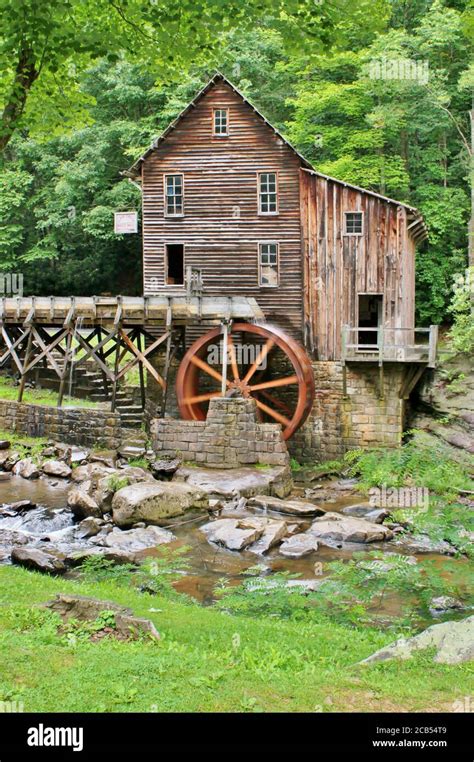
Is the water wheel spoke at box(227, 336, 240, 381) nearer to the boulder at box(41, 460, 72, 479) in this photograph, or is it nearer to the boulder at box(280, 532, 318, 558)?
the boulder at box(41, 460, 72, 479)

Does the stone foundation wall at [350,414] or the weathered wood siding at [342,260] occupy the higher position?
the weathered wood siding at [342,260]

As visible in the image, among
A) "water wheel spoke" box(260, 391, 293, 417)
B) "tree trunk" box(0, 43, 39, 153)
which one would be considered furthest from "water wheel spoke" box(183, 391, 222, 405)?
"tree trunk" box(0, 43, 39, 153)

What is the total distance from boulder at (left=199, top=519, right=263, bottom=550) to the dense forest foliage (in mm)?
13420

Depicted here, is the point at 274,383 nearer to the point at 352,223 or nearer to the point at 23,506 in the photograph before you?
the point at 352,223

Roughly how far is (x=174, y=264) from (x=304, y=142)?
6882 millimetres

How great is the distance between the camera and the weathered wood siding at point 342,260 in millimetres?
19359

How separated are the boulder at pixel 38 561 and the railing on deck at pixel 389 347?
9.93 meters

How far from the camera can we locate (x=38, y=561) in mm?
10312

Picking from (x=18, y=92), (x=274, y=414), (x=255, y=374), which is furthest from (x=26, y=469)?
(x=18, y=92)

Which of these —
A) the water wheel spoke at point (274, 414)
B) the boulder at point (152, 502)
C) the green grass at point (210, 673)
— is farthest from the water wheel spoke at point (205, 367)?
the green grass at point (210, 673)

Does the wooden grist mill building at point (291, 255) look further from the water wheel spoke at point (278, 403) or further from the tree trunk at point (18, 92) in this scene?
the tree trunk at point (18, 92)

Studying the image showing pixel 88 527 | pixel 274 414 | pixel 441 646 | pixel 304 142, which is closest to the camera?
pixel 441 646
